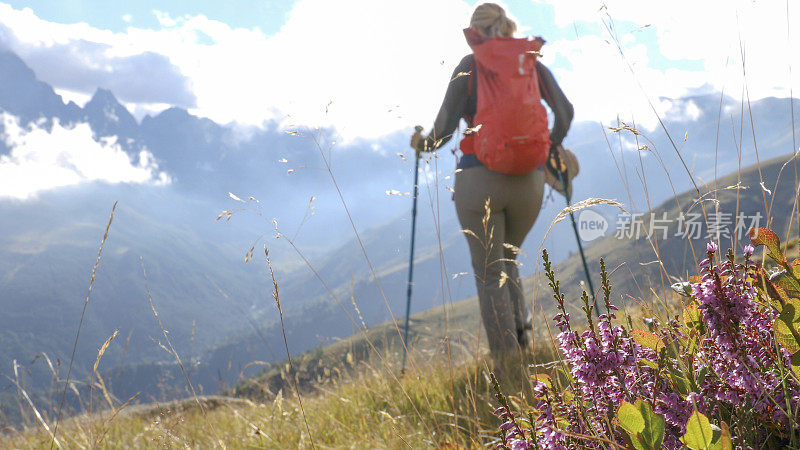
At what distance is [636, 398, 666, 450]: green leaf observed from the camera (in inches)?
37.2

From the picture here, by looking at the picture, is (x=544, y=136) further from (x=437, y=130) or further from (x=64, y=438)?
(x=64, y=438)

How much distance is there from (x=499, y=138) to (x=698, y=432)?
3408 millimetres

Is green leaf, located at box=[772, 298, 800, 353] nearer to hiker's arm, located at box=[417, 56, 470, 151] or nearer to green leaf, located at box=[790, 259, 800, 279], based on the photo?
green leaf, located at box=[790, 259, 800, 279]

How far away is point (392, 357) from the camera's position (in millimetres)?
5148

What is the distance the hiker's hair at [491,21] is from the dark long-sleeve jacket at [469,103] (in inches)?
11.6

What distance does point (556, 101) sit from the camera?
4.66 metres

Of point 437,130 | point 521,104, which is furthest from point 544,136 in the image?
point 437,130

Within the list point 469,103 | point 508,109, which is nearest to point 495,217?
point 508,109

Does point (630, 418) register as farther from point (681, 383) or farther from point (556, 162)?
point (556, 162)

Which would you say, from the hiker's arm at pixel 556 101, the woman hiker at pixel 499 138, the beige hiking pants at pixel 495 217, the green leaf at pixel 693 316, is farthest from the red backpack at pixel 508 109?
the green leaf at pixel 693 316

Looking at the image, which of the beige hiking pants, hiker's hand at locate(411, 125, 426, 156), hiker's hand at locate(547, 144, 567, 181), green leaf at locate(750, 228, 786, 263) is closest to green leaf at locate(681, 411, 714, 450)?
green leaf at locate(750, 228, 786, 263)

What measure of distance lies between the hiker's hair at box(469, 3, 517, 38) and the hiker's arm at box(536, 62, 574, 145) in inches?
18.0

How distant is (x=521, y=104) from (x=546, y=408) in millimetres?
3406

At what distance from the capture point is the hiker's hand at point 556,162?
15.6ft
